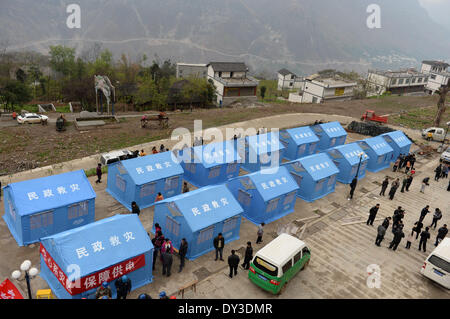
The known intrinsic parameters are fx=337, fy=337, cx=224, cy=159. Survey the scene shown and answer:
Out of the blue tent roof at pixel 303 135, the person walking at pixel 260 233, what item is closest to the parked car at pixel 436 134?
the blue tent roof at pixel 303 135

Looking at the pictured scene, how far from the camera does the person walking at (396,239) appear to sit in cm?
1648

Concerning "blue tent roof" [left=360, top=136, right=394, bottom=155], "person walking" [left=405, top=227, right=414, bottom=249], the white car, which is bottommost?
the white car

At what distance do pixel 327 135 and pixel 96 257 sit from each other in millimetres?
23195

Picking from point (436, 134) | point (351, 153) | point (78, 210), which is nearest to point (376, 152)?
point (351, 153)

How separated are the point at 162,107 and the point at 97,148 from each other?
86.6ft

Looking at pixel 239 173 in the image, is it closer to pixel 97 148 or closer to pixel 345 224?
pixel 345 224

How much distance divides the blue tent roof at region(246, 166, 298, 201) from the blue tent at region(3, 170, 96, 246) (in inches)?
338

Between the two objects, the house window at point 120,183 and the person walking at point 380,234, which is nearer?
the person walking at point 380,234

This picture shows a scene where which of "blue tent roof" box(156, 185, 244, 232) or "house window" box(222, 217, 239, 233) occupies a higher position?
"blue tent roof" box(156, 185, 244, 232)

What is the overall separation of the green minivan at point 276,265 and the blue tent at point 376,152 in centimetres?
1596

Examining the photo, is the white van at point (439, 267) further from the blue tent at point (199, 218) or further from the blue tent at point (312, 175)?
the blue tent at point (199, 218)

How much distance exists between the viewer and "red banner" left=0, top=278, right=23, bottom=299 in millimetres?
9969

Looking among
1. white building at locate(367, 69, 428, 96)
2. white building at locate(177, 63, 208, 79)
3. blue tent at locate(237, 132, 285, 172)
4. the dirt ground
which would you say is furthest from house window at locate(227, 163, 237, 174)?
white building at locate(367, 69, 428, 96)

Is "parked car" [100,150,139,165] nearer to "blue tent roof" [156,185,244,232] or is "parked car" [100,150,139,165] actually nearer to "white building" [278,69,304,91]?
"blue tent roof" [156,185,244,232]
